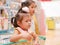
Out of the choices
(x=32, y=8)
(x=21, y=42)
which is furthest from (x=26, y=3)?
(x=21, y=42)

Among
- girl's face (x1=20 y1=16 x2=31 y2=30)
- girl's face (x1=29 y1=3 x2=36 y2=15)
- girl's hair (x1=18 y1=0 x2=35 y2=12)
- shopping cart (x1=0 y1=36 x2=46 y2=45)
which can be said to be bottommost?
shopping cart (x1=0 y1=36 x2=46 y2=45)

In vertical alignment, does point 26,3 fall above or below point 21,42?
above

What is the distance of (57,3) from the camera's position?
1.54m

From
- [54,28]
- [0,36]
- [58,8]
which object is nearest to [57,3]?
[58,8]

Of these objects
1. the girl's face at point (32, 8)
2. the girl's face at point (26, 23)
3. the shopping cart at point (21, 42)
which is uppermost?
the girl's face at point (32, 8)

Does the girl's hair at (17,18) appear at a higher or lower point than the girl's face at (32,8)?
lower

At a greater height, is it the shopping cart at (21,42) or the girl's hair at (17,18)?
the girl's hair at (17,18)

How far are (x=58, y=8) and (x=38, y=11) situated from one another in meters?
1.04

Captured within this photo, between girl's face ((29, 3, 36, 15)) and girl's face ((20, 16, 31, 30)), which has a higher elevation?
girl's face ((29, 3, 36, 15))

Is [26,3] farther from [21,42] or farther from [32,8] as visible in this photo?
[21,42]

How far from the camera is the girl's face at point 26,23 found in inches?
20.1

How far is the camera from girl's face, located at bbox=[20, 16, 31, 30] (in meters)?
0.51

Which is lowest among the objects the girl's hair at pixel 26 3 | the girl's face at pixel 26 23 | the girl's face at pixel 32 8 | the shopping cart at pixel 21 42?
the shopping cart at pixel 21 42

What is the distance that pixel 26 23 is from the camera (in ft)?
1.69
